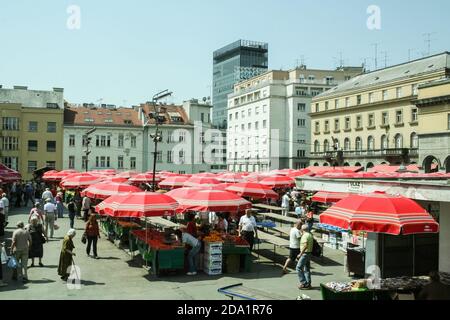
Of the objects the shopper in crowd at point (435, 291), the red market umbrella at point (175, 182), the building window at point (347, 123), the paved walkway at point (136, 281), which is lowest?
the paved walkway at point (136, 281)

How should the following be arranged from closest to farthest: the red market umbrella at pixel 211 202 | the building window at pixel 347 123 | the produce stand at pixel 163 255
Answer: the produce stand at pixel 163 255
the red market umbrella at pixel 211 202
the building window at pixel 347 123

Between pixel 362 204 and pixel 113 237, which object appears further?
pixel 113 237

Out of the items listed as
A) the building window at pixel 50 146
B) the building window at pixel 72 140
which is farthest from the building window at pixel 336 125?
the building window at pixel 50 146

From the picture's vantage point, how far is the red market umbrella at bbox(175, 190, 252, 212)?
51.9 feet

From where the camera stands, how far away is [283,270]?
49.6ft

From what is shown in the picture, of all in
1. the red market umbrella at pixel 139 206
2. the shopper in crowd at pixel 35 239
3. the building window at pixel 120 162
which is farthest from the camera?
the building window at pixel 120 162

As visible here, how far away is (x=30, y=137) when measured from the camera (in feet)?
246

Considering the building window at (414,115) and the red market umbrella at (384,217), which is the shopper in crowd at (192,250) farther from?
the building window at (414,115)

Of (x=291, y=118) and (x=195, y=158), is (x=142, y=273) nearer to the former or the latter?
(x=195, y=158)

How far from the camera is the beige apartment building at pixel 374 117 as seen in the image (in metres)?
64.1

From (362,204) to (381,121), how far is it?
203ft

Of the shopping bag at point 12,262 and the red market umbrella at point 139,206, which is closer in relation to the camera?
the shopping bag at point 12,262

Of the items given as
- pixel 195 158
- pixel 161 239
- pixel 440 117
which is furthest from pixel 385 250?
pixel 195 158

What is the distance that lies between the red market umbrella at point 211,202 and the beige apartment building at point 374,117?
146 feet
